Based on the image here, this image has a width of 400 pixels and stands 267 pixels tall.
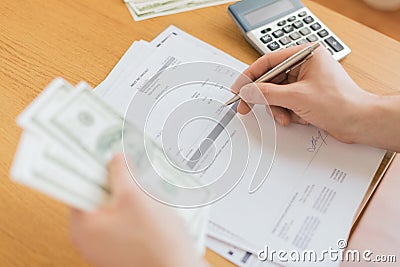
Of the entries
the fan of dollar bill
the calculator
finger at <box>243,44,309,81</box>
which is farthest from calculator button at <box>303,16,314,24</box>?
the fan of dollar bill

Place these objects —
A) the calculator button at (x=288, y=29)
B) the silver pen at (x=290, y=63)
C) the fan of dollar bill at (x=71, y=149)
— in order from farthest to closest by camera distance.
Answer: the calculator button at (x=288, y=29) → the silver pen at (x=290, y=63) → the fan of dollar bill at (x=71, y=149)

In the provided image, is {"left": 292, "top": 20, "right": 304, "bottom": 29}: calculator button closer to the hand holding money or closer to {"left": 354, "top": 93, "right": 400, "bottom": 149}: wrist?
{"left": 354, "top": 93, "right": 400, "bottom": 149}: wrist

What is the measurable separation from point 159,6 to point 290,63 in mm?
265

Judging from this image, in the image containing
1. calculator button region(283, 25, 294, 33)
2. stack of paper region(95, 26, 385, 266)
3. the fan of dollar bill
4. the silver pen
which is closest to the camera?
the fan of dollar bill

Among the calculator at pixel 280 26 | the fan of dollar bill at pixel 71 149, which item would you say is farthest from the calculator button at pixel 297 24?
the fan of dollar bill at pixel 71 149

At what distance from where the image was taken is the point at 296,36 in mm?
789

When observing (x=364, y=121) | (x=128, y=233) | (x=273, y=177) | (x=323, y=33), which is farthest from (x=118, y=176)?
(x=323, y=33)

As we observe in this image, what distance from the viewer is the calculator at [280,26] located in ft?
2.56

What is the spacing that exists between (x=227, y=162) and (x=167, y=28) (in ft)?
0.90

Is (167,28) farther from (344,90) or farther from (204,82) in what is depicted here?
(344,90)

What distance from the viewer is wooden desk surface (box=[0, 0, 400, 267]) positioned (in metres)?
0.72

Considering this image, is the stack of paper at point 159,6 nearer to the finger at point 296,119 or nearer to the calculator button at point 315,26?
the calculator button at point 315,26
